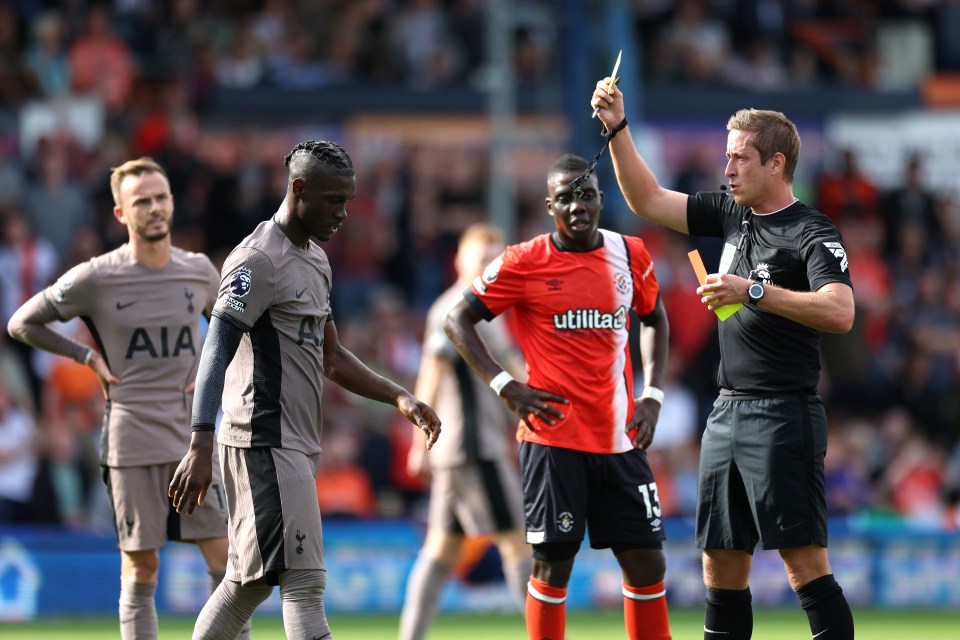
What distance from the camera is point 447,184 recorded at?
1652cm

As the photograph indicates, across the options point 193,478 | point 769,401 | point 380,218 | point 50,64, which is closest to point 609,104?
point 769,401

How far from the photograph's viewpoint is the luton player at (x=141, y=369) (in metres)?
7.69

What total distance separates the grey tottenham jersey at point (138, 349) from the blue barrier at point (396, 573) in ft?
13.9

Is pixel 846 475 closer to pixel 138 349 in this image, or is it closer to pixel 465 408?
pixel 465 408

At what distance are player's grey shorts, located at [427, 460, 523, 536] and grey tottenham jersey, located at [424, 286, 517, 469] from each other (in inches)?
2.8

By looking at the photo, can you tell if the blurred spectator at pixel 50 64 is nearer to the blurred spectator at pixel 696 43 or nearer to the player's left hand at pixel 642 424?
the blurred spectator at pixel 696 43

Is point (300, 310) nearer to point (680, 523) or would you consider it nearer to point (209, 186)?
point (680, 523)

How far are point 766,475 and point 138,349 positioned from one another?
3153 mm

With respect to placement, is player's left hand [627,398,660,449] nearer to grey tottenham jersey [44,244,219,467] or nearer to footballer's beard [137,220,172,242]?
grey tottenham jersey [44,244,219,467]

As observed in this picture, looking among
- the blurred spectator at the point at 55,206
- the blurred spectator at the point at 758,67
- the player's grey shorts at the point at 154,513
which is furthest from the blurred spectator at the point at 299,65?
the player's grey shorts at the point at 154,513

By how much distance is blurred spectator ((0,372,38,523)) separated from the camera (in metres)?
12.7

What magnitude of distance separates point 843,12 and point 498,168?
7205mm

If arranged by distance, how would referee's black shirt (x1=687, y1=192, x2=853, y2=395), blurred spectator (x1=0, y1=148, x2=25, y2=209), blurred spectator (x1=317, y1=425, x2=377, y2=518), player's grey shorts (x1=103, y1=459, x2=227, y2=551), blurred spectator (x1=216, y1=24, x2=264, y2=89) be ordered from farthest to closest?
blurred spectator (x1=216, y1=24, x2=264, y2=89)
blurred spectator (x1=0, y1=148, x2=25, y2=209)
blurred spectator (x1=317, y1=425, x2=377, y2=518)
player's grey shorts (x1=103, y1=459, x2=227, y2=551)
referee's black shirt (x1=687, y1=192, x2=853, y2=395)

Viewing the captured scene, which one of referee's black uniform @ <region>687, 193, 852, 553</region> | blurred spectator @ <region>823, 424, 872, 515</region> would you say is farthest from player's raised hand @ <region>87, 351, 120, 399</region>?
blurred spectator @ <region>823, 424, 872, 515</region>
